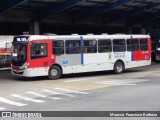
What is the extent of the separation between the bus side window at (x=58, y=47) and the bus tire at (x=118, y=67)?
4.36 m

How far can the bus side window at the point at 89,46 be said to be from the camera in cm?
2380

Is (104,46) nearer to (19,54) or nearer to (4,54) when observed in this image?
(19,54)

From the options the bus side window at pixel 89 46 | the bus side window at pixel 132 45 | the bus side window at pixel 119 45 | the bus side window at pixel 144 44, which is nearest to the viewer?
the bus side window at pixel 89 46

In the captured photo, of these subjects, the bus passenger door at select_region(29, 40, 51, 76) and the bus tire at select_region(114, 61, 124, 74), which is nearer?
the bus passenger door at select_region(29, 40, 51, 76)

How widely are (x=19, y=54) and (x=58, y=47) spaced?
2.28 m

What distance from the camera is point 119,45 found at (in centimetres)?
2556

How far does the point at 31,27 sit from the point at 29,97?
2182 cm

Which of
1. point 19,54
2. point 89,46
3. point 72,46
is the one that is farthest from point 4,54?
point 89,46

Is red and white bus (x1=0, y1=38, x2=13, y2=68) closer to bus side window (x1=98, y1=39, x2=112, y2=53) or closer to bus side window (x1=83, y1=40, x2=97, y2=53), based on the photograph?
bus side window (x1=83, y1=40, x2=97, y2=53)

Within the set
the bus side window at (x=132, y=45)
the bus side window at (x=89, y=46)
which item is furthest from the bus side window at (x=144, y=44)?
the bus side window at (x=89, y=46)

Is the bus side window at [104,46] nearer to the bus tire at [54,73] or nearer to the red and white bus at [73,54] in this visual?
the red and white bus at [73,54]

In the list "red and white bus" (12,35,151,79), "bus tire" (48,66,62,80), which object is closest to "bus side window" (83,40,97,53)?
"red and white bus" (12,35,151,79)

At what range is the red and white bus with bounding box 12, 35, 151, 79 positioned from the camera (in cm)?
2164

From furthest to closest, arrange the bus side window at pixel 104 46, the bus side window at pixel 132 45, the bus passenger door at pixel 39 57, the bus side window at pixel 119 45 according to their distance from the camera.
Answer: the bus side window at pixel 132 45
the bus side window at pixel 119 45
the bus side window at pixel 104 46
the bus passenger door at pixel 39 57
